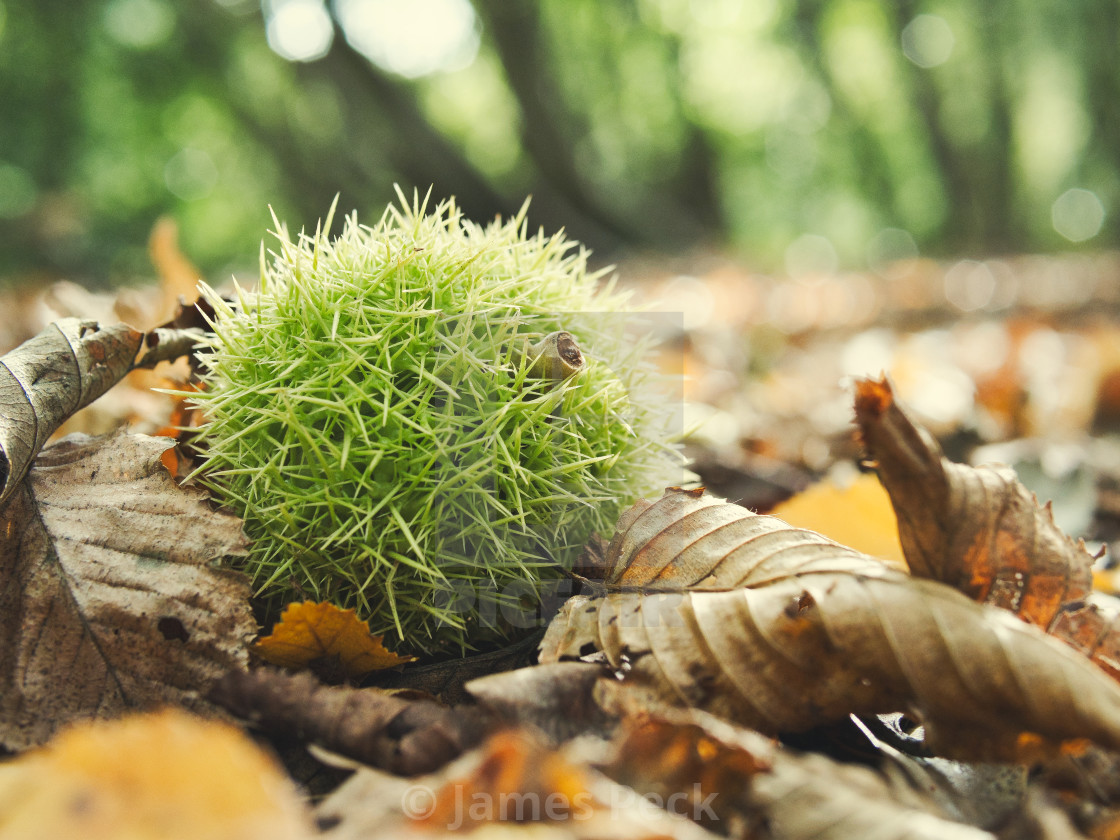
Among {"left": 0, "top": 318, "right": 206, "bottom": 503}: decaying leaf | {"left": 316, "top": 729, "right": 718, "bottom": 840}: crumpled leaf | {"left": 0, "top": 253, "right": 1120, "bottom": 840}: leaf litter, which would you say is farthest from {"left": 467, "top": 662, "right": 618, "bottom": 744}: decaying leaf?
{"left": 0, "top": 318, "right": 206, "bottom": 503}: decaying leaf

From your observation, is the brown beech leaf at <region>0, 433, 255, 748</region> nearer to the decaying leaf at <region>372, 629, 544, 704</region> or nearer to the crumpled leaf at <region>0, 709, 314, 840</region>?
the decaying leaf at <region>372, 629, 544, 704</region>

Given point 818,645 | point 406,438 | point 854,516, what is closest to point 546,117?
point 854,516

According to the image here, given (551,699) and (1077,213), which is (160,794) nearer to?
(551,699)

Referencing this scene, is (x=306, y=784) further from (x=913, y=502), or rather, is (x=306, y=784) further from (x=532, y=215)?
(x=532, y=215)

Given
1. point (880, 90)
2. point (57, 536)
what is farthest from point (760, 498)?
point (880, 90)

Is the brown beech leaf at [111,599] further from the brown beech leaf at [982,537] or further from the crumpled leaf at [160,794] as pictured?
the brown beech leaf at [982,537]
